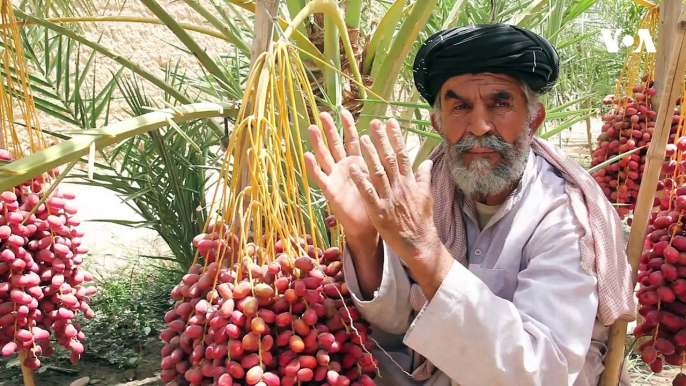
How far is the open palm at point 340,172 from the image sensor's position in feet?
3.98

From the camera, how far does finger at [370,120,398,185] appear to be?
3.67 feet

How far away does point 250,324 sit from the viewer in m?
1.07

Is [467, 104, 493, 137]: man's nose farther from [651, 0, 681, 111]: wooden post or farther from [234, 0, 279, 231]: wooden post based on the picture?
[234, 0, 279, 231]: wooden post

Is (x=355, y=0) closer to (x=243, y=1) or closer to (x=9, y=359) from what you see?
(x=243, y=1)

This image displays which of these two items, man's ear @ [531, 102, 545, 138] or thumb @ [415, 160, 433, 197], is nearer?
thumb @ [415, 160, 433, 197]

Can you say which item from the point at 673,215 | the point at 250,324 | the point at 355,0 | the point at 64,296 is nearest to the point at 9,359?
the point at 64,296

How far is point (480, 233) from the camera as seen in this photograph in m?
1.64

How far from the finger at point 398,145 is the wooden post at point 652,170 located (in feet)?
1.43

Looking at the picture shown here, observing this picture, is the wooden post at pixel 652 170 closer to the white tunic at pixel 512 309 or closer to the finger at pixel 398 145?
the white tunic at pixel 512 309

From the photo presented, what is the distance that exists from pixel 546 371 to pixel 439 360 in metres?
0.20

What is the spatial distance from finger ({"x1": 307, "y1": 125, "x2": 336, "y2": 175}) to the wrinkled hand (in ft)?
0.24

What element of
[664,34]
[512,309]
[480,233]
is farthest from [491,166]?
[664,34]

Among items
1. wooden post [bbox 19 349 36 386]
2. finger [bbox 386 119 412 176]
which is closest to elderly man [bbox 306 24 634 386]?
finger [bbox 386 119 412 176]

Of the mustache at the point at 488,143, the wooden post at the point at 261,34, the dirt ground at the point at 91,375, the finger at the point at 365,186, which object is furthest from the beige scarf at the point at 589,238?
the dirt ground at the point at 91,375
